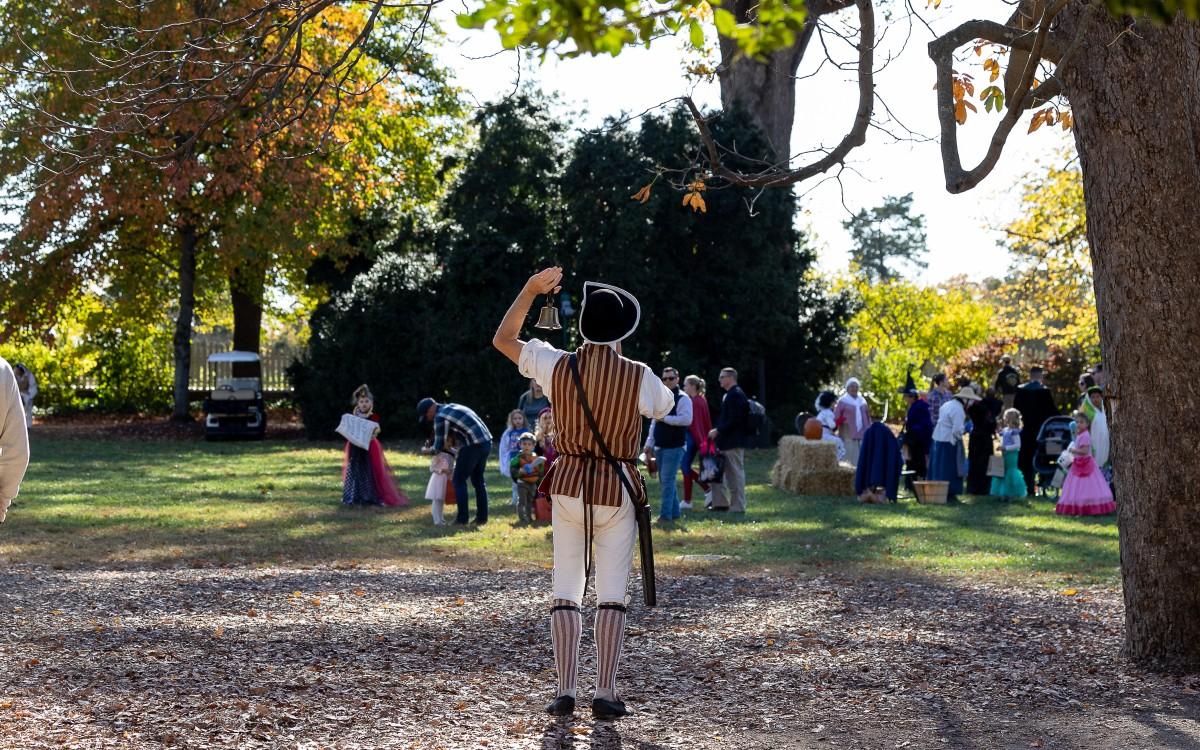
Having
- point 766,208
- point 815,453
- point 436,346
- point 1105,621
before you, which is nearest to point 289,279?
point 436,346

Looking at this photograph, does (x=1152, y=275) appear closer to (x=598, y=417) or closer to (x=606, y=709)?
(x=598, y=417)

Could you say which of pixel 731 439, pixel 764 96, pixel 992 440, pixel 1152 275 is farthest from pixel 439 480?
pixel 764 96

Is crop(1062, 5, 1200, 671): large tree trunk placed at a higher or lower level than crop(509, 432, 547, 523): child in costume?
higher

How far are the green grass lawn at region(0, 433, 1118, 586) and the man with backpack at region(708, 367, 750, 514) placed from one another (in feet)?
0.98

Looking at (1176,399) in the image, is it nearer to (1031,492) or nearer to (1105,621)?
(1105,621)

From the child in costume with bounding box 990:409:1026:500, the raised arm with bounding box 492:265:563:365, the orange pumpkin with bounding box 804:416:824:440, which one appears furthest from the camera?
the orange pumpkin with bounding box 804:416:824:440

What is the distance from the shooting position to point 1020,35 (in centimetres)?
704

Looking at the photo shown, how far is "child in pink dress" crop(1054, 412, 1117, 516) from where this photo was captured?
15938 mm

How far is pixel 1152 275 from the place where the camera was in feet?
21.7

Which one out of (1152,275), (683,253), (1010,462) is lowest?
(1010,462)

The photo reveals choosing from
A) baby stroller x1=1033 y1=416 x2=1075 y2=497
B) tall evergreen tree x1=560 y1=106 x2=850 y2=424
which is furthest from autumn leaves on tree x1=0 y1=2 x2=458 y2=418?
baby stroller x1=1033 y1=416 x2=1075 y2=497

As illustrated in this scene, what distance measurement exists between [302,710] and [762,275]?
24741 millimetres

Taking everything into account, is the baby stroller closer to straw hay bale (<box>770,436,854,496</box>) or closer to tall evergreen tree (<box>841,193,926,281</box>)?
straw hay bale (<box>770,436,854,496</box>)

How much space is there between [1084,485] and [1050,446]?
2430mm
